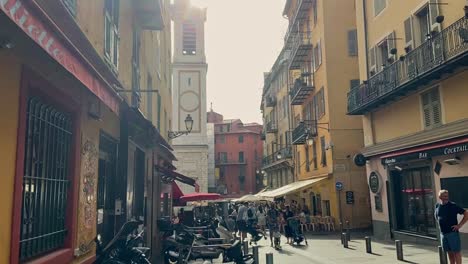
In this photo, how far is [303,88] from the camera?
31.8 meters

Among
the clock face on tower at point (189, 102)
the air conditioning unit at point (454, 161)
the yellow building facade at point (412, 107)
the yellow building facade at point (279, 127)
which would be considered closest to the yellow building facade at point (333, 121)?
the yellow building facade at point (412, 107)

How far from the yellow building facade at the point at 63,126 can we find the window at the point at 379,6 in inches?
511

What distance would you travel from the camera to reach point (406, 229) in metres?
19.3

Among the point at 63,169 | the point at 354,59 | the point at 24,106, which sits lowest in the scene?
the point at 63,169

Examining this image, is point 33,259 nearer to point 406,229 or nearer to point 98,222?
point 98,222

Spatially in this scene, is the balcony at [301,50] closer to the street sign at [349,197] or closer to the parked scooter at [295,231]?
the street sign at [349,197]

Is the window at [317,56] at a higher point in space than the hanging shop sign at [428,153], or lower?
higher

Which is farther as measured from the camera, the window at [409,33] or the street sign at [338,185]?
the street sign at [338,185]

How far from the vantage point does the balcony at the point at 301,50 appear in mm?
32375

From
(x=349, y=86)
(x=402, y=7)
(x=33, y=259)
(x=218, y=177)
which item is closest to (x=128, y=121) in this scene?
(x=33, y=259)

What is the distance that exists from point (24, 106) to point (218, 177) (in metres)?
70.3

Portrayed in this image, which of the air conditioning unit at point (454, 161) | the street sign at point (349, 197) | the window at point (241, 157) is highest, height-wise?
the window at point (241, 157)

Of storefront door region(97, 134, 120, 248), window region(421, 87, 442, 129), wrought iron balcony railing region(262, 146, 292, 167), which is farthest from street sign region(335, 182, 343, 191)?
storefront door region(97, 134, 120, 248)

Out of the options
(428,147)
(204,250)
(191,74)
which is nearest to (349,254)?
(428,147)
